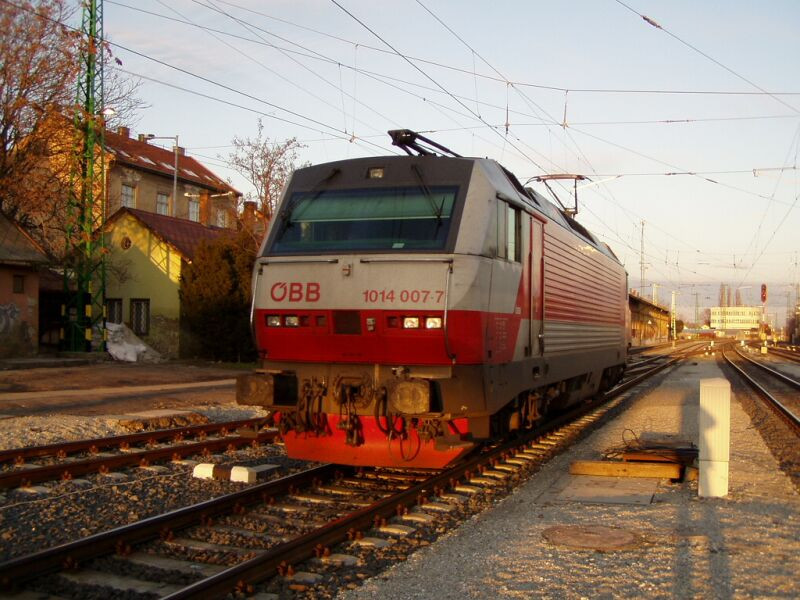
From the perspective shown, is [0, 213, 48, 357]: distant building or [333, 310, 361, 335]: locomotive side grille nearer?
[333, 310, 361, 335]: locomotive side grille

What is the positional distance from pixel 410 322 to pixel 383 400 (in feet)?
2.65

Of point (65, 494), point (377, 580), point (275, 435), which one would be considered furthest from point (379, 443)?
point (275, 435)

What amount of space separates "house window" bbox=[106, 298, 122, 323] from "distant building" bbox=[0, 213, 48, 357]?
6393 millimetres

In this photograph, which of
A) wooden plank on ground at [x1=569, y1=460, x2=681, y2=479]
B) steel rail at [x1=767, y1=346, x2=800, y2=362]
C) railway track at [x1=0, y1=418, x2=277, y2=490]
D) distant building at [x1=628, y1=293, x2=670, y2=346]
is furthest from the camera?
distant building at [x1=628, y1=293, x2=670, y2=346]

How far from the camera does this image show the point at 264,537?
252 inches

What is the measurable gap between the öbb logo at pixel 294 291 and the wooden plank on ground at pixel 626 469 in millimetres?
3936

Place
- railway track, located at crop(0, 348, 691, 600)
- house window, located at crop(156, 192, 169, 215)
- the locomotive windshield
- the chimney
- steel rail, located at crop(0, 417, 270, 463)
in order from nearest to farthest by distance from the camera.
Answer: railway track, located at crop(0, 348, 691, 600) < the locomotive windshield < steel rail, located at crop(0, 417, 270, 463) < the chimney < house window, located at crop(156, 192, 169, 215)

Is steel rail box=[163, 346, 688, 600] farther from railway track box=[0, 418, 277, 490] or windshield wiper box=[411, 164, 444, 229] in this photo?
windshield wiper box=[411, 164, 444, 229]

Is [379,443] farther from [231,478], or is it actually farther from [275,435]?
[275,435]

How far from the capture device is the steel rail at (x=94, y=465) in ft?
26.5

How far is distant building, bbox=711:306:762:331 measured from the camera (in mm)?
161000

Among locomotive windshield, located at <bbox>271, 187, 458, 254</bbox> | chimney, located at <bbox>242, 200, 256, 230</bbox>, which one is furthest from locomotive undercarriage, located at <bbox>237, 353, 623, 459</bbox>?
chimney, located at <bbox>242, 200, 256, 230</bbox>

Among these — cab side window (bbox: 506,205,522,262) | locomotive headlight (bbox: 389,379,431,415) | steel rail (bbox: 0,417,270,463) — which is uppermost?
cab side window (bbox: 506,205,522,262)

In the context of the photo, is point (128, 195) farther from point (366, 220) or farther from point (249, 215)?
point (366, 220)
